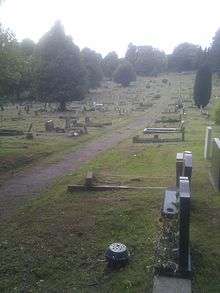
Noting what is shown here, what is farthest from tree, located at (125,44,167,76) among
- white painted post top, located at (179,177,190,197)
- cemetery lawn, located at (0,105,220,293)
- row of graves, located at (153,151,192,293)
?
row of graves, located at (153,151,192,293)

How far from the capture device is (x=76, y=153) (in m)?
23.7

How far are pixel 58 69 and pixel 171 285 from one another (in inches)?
1841

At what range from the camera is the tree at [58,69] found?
171ft

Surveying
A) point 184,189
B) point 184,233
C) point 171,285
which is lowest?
point 171,285

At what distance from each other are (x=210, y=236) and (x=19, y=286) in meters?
4.73

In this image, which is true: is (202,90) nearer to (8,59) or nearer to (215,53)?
(215,53)

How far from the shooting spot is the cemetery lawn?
27.1ft

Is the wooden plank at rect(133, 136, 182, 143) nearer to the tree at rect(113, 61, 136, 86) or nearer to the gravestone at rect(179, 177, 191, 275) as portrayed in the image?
the gravestone at rect(179, 177, 191, 275)

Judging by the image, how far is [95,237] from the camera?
10477mm

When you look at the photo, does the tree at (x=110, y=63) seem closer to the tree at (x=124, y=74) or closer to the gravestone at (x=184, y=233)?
the tree at (x=124, y=74)

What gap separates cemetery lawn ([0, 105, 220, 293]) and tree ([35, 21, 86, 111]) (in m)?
36.1

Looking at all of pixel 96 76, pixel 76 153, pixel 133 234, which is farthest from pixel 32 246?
pixel 96 76

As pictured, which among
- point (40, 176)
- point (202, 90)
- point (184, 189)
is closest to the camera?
point (184, 189)

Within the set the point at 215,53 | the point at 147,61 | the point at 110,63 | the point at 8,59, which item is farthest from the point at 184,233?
the point at 147,61
